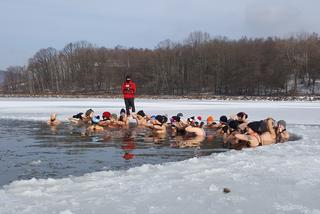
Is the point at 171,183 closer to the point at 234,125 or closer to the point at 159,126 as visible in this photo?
the point at 234,125

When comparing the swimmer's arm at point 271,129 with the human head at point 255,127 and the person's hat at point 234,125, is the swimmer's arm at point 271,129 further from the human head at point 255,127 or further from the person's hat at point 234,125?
the person's hat at point 234,125

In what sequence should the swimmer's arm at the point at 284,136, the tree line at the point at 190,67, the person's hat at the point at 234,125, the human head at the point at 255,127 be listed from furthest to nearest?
the tree line at the point at 190,67
the person's hat at the point at 234,125
the swimmer's arm at the point at 284,136
the human head at the point at 255,127

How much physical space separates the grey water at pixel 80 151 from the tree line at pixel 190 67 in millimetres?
53041

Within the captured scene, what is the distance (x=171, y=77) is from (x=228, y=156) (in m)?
72.0

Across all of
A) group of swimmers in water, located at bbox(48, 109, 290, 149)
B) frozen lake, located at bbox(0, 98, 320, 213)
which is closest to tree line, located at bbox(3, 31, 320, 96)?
group of swimmers in water, located at bbox(48, 109, 290, 149)

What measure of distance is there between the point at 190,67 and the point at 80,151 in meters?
70.9

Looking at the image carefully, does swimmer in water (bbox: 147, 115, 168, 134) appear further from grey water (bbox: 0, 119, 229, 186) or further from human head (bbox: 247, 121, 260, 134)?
human head (bbox: 247, 121, 260, 134)

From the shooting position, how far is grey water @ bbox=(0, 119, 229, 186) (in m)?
7.32

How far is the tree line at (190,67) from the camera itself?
67.6 meters

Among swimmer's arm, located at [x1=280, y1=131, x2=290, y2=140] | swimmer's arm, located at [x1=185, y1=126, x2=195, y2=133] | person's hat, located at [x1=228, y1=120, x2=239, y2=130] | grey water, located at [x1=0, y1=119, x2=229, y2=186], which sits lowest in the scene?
grey water, located at [x1=0, y1=119, x2=229, y2=186]

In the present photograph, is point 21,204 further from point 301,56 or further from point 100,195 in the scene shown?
point 301,56

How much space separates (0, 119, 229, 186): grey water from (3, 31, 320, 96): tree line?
174 ft

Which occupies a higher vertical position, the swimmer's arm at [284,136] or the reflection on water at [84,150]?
the swimmer's arm at [284,136]

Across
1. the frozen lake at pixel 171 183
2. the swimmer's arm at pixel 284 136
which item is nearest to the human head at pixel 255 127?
the swimmer's arm at pixel 284 136
